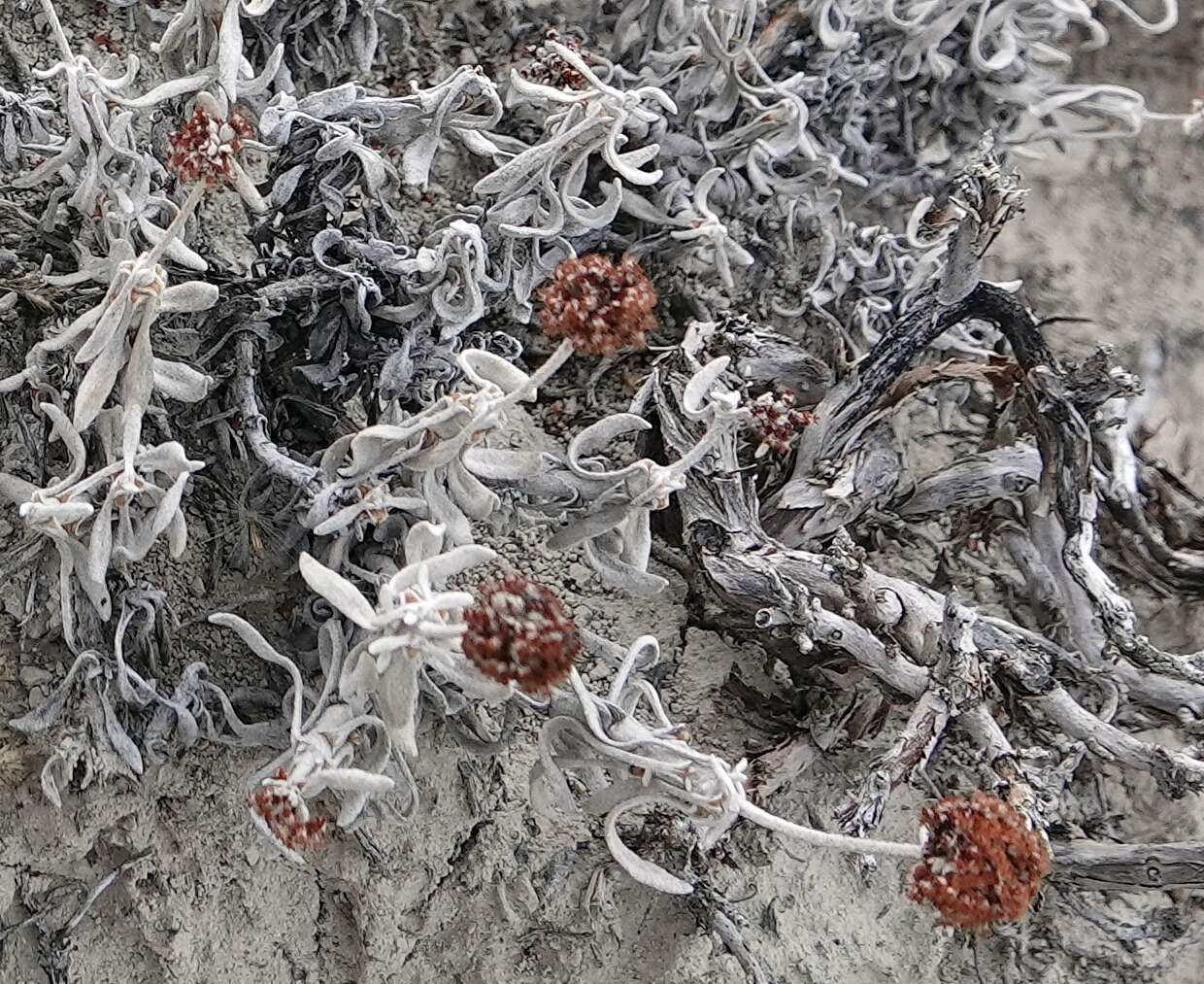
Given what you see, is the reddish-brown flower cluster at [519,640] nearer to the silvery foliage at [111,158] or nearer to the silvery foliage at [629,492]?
the silvery foliage at [629,492]

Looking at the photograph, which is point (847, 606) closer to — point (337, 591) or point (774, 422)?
point (774, 422)

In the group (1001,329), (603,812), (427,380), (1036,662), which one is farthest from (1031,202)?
(603,812)

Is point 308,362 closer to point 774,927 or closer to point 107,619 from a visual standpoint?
point 107,619

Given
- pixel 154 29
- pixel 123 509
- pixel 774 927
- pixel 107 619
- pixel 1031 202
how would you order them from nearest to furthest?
1. pixel 123 509
2. pixel 107 619
3. pixel 774 927
4. pixel 154 29
5. pixel 1031 202

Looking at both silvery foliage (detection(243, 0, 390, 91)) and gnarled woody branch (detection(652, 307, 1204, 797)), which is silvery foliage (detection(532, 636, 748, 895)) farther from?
silvery foliage (detection(243, 0, 390, 91))

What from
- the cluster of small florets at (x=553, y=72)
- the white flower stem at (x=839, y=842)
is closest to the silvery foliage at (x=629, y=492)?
the white flower stem at (x=839, y=842)
